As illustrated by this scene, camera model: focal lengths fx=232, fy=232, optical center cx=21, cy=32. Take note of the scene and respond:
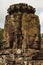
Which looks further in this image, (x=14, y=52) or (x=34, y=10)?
(x=34, y=10)

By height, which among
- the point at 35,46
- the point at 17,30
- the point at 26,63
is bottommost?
the point at 26,63

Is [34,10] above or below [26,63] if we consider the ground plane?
above

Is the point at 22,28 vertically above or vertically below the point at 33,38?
above

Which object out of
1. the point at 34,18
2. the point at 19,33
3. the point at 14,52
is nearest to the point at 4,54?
the point at 14,52

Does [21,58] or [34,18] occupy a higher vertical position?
[34,18]

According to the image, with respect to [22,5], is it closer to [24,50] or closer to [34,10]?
[34,10]

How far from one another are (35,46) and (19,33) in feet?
3.09

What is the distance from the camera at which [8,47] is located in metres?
10.8

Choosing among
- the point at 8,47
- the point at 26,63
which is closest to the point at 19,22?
the point at 8,47

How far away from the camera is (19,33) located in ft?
34.9

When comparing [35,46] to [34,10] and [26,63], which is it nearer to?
[26,63]

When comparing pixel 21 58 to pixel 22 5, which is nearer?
pixel 21 58

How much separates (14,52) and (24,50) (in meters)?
0.46

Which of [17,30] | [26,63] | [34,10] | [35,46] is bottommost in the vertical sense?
[26,63]
